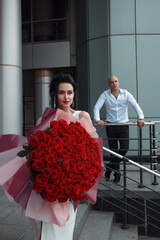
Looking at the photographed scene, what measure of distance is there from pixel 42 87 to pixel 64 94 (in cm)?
877

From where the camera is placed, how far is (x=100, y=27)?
26.8 feet

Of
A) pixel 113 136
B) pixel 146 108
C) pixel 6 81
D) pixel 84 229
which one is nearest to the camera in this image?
pixel 84 229

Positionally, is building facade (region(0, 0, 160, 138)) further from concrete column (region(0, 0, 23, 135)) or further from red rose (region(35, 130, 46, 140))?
red rose (region(35, 130, 46, 140))

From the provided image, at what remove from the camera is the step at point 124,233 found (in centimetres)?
361

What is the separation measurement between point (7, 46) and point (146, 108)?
4.49 m

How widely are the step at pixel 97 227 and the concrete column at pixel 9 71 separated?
350cm

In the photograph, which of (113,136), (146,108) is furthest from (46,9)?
(113,136)

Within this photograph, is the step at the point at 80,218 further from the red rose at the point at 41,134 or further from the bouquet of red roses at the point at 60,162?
the red rose at the point at 41,134

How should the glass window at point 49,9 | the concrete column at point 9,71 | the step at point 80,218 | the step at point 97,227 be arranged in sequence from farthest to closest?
1. the glass window at point 49,9
2. the concrete column at point 9,71
3. the step at point 97,227
4. the step at point 80,218

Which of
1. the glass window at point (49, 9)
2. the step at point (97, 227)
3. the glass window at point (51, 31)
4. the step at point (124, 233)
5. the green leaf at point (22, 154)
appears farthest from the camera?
the glass window at point (49, 9)

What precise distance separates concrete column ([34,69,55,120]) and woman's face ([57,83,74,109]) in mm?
8519

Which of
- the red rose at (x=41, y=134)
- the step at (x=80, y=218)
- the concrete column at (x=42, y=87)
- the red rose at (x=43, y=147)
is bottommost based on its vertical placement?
the step at (x=80, y=218)

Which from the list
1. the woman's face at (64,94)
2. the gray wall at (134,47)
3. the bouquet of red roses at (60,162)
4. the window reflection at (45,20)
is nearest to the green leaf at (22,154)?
the bouquet of red roses at (60,162)

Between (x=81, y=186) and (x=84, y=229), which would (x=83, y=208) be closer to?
(x=84, y=229)
